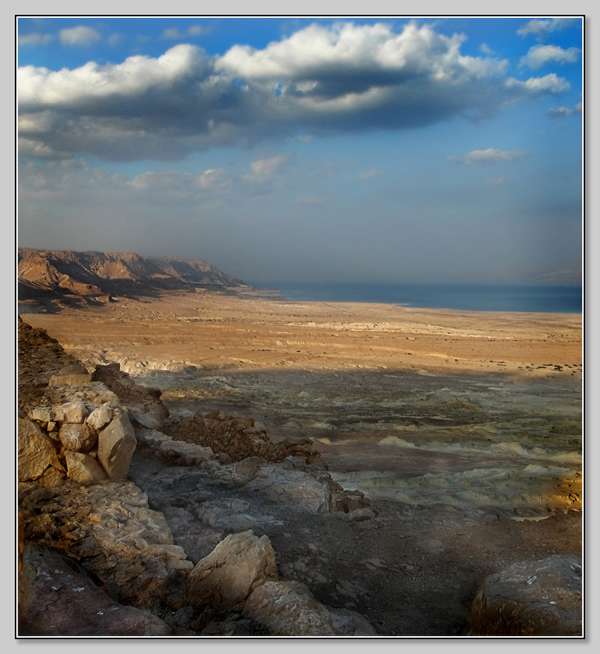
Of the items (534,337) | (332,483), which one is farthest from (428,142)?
(332,483)

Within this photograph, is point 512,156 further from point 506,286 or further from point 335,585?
point 335,585

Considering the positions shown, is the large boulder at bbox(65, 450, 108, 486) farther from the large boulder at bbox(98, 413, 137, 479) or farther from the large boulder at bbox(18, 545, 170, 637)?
the large boulder at bbox(18, 545, 170, 637)

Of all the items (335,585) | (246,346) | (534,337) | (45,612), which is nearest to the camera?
(45,612)

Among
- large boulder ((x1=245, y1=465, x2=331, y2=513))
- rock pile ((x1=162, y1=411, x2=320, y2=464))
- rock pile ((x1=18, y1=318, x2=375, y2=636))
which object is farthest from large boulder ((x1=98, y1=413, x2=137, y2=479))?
large boulder ((x1=245, y1=465, x2=331, y2=513))

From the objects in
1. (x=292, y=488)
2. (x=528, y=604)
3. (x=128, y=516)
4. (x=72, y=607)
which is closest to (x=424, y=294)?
(x=292, y=488)

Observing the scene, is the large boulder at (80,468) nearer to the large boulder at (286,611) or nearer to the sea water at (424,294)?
the large boulder at (286,611)

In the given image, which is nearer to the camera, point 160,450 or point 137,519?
point 137,519

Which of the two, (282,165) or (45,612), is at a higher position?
(282,165)
